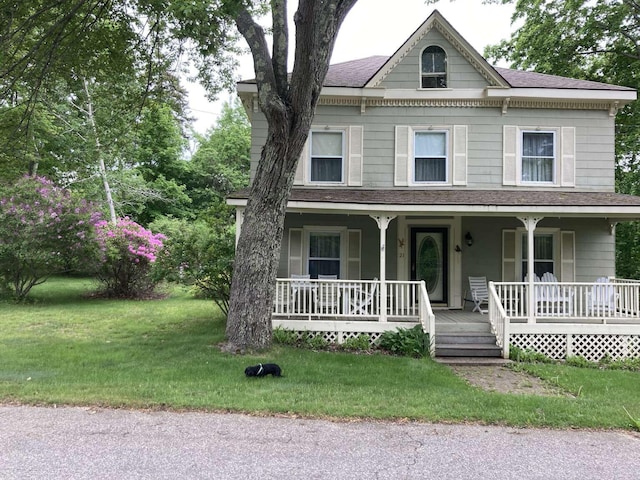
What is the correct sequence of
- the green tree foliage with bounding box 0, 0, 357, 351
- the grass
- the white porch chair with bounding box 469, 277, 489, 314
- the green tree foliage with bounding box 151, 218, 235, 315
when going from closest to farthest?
the grass → the green tree foliage with bounding box 0, 0, 357, 351 → the green tree foliage with bounding box 151, 218, 235, 315 → the white porch chair with bounding box 469, 277, 489, 314

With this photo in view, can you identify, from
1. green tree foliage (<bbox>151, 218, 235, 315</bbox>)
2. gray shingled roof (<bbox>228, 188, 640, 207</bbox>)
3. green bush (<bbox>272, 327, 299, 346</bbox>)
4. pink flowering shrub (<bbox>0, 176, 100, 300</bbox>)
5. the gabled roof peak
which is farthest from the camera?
pink flowering shrub (<bbox>0, 176, 100, 300</bbox>)

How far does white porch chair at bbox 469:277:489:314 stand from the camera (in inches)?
405

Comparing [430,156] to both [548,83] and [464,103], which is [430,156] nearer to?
[464,103]

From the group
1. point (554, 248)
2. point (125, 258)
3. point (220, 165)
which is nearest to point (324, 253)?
point (554, 248)

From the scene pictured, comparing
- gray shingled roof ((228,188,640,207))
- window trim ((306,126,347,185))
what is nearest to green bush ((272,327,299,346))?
gray shingled roof ((228,188,640,207))

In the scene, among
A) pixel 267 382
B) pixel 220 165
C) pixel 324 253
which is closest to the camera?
pixel 267 382

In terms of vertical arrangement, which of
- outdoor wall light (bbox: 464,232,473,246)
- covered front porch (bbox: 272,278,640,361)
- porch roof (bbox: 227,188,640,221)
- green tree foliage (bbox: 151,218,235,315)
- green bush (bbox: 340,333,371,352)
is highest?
porch roof (bbox: 227,188,640,221)

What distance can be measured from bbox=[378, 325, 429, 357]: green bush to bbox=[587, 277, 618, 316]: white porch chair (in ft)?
11.9

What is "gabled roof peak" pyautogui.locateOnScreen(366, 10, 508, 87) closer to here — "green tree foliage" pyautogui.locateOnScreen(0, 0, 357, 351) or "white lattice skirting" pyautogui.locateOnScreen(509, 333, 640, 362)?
"green tree foliage" pyautogui.locateOnScreen(0, 0, 357, 351)

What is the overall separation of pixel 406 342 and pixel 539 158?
20.0 ft

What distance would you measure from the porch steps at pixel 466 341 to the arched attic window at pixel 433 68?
5.99m

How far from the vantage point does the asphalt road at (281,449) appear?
344 cm

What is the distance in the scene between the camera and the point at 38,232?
13.2 meters

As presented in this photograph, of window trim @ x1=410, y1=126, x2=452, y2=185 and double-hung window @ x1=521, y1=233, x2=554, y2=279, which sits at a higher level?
window trim @ x1=410, y1=126, x2=452, y2=185
